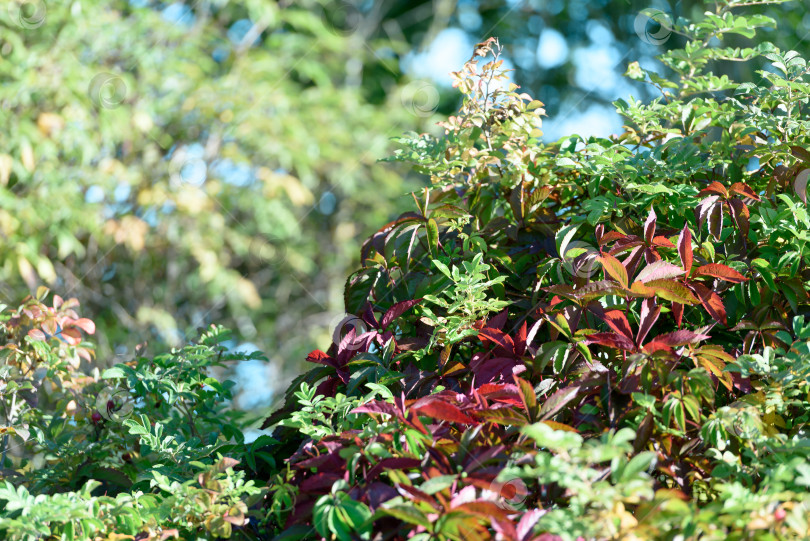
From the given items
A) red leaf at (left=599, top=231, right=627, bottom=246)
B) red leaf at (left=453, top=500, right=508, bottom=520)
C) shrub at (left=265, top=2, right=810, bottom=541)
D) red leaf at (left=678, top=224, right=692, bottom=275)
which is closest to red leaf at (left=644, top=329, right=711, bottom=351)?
shrub at (left=265, top=2, right=810, bottom=541)

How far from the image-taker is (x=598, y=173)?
4.24 ft

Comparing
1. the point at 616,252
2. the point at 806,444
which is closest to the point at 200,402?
the point at 616,252

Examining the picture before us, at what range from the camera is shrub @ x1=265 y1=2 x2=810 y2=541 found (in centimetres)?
85

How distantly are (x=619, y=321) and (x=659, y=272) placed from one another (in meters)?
0.09

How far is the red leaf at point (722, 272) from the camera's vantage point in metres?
1.11

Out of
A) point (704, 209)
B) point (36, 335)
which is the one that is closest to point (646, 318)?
point (704, 209)

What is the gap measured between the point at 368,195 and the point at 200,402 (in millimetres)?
4238

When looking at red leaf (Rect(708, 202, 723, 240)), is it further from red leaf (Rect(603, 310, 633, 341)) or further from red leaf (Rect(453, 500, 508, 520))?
red leaf (Rect(453, 500, 508, 520))

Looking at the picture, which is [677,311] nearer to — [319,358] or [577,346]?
[577,346]

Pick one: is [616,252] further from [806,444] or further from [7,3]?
[7,3]

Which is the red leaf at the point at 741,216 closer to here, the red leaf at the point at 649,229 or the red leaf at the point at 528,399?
the red leaf at the point at 649,229

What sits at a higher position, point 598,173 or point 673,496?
point 598,173

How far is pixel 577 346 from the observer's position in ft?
3.57

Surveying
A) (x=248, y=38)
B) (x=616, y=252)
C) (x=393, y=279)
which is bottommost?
(x=616, y=252)
